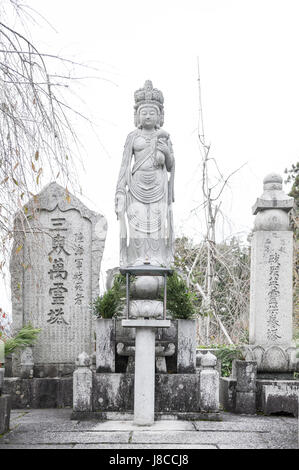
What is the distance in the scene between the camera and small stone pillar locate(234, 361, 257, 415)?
7.05 meters

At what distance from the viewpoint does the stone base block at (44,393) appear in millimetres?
7684

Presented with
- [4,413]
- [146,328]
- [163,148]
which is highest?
[163,148]

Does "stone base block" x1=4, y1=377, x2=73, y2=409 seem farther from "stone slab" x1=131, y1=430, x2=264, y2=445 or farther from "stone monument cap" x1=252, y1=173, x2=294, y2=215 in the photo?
"stone monument cap" x1=252, y1=173, x2=294, y2=215

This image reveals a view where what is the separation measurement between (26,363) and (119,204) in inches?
105

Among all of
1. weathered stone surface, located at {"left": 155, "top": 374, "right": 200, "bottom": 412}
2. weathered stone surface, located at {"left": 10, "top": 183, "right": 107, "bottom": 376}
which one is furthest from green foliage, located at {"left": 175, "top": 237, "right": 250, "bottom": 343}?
weathered stone surface, located at {"left": 155, "top": 374, "right": 200, "bottom": 412}

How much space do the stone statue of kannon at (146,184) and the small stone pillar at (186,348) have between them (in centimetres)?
129

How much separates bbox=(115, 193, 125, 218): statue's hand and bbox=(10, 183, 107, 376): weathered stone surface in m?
0.54

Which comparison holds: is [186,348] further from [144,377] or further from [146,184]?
[146,184]

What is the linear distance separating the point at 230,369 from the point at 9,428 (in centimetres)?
368

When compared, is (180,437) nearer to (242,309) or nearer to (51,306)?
(51,306)

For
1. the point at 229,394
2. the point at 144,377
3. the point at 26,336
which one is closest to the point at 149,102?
the point at 26,336

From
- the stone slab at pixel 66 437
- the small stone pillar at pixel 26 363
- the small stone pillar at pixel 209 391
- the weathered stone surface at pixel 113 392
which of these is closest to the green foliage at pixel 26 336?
the small stone pillar at pixel 26 363

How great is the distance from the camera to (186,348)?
6762 mm

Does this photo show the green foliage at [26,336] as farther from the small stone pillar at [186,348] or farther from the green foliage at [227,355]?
the green foliage at [227,355]
